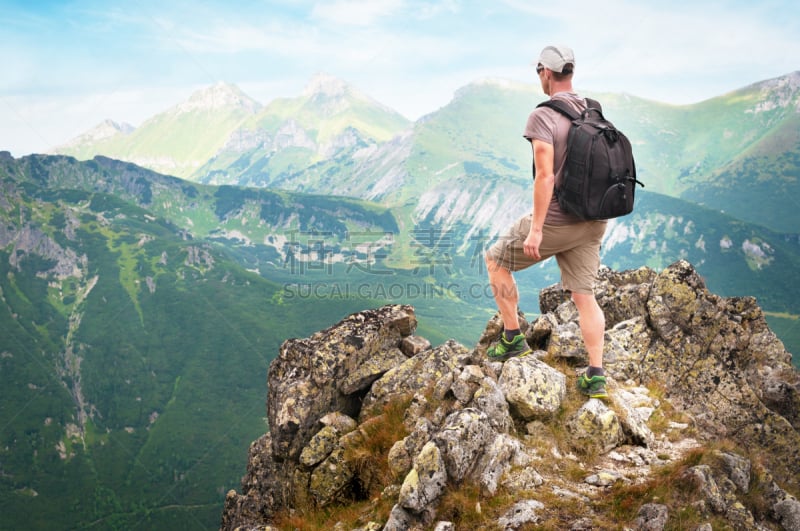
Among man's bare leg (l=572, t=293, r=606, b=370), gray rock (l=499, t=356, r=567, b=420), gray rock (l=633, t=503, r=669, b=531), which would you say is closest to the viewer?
gray rock (l=633, t=503, r=669, b=531)

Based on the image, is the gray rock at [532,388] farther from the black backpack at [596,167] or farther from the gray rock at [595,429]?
the black backpack at [596,167]

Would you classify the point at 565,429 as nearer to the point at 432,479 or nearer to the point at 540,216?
the point at 432,479

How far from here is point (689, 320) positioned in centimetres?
1633

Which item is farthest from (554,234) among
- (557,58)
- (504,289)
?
(557,58)

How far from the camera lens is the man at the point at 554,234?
30.5 ft

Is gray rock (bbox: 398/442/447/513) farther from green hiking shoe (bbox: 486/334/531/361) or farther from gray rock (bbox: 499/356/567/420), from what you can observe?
green hiking shoe (bbox: 486/334/531/361)

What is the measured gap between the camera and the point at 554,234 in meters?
10.1

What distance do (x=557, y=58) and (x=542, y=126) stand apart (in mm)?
1568

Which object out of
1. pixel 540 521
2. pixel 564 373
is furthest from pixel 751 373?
pixel 540 521

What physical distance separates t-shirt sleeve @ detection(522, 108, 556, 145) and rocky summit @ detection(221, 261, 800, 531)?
568cm

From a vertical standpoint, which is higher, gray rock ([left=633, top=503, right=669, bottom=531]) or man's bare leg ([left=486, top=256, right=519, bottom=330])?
man's bare leg ([left=486, top=256, right=519, bottom=330])

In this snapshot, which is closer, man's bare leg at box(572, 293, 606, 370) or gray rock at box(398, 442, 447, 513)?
gray rock at box(398, 442, 447, 513)

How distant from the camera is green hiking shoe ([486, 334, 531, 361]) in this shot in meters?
13.2

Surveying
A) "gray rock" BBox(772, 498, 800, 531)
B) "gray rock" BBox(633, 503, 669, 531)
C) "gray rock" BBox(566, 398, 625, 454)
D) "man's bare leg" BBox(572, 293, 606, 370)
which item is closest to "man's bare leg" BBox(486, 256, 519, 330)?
"man's bare leg" BBox(572, 293, 606, 370)
